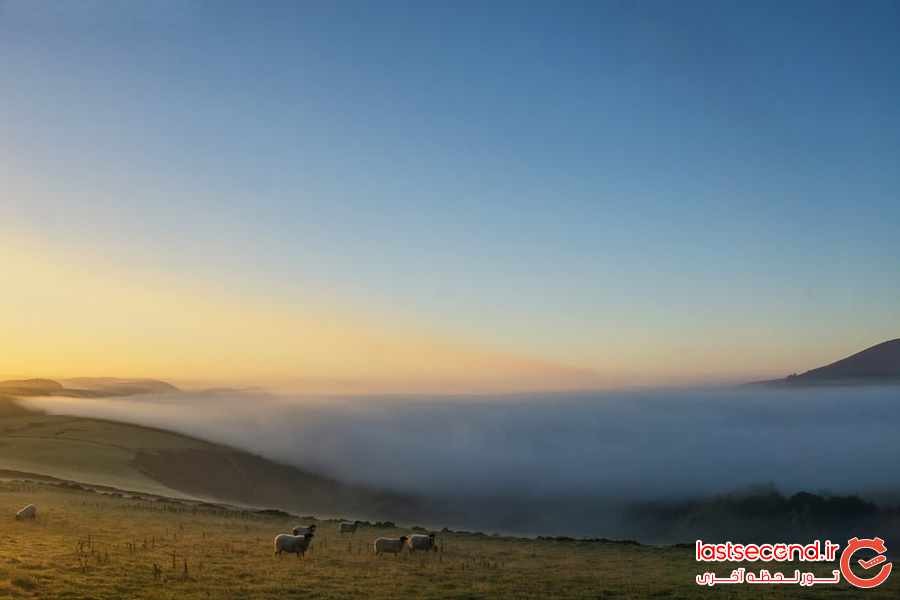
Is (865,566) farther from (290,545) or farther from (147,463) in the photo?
(147,463)

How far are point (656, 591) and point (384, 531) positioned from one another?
91.1ft

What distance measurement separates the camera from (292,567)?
2861cm

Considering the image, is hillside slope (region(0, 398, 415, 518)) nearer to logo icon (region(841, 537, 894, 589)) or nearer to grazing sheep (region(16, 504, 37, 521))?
grazing sheep (region(16, 504, 37, 521))

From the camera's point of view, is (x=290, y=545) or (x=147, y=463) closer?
(x=290, y=545)

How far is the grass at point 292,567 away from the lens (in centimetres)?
2323

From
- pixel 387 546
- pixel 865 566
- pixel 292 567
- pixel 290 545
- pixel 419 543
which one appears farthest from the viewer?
pixel 419 543

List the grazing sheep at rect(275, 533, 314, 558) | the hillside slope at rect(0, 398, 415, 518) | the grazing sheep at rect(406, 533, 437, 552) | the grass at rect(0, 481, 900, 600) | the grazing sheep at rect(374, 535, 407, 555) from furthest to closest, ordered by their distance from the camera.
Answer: the hillside slope at rect(0, 398, 415, 518), the grazing sheep at rect(406, 533, 437, 552), the grazing sheep at rect(374, 535, 407, 555), the grazing sheep at rect(275, 533, 314, 558), the grass at rect(0, 481, 900, 600)

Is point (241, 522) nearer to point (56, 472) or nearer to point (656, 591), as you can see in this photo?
point (656, 591)

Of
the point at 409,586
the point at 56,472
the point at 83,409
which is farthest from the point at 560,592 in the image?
the point at 83,409

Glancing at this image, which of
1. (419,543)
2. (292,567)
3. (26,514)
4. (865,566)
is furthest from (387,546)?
(865,566)

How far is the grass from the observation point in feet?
76.2

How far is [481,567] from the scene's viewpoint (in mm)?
31875

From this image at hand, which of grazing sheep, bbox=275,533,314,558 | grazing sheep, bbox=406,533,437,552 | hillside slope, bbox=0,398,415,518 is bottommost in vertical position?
hillside slope, bbox=0,398,415,518

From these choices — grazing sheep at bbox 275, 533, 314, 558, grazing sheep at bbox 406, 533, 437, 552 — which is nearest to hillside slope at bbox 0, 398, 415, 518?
grazing sheep at bbox 406, 533, 437, 552
